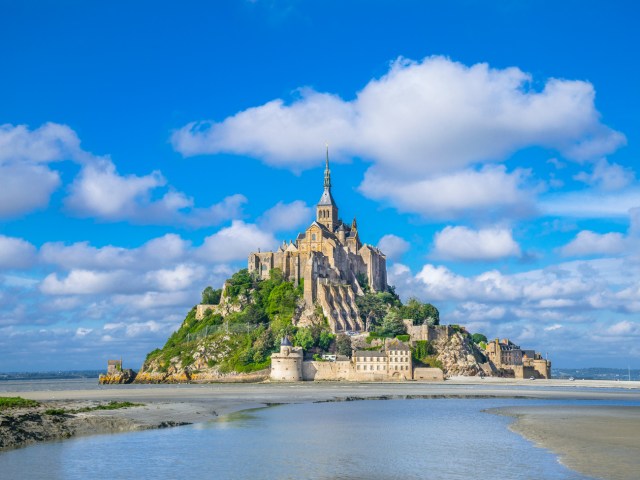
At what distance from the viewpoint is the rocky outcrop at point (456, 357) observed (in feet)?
365

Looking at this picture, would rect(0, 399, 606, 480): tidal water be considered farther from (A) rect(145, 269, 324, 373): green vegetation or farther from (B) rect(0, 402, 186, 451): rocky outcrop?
(A) rect(145, 269, 324, 373): green vegetation

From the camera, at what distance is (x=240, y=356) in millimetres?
112625

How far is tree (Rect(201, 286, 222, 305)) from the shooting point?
135 m

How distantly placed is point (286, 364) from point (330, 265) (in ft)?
79.0

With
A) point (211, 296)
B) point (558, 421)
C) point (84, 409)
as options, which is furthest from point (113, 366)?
point (558, 421)

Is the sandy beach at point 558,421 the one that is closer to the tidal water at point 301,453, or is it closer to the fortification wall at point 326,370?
the tidal water at point 301,453

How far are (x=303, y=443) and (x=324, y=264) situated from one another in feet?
288

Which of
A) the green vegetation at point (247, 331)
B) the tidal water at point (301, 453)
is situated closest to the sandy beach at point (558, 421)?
the tidal water at point (301, 453)

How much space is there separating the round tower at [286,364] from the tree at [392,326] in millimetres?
15287

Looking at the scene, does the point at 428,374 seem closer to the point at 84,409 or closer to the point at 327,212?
the point at 327,212

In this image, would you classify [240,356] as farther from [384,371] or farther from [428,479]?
[428,479]

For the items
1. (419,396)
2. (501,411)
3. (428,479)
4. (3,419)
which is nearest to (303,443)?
(428,479)

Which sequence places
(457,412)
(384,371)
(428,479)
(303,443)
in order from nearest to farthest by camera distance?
1. (428,479)
2. (303,443)
3. (457,412)
4. (384,371)

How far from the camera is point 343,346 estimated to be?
111375mm
